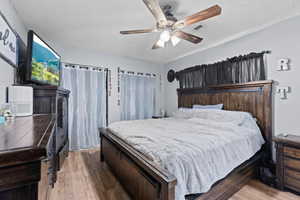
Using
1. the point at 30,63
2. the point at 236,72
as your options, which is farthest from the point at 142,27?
the point at 236,72

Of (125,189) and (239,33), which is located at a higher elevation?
(239,33)

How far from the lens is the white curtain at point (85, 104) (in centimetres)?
353

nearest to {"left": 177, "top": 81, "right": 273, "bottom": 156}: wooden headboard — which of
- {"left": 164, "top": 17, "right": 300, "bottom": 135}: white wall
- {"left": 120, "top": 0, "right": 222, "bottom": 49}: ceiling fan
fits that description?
{"left": 164, "top": 17, "right": 300, "bottom": 135}: white wall

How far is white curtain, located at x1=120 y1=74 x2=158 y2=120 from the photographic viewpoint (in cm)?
430

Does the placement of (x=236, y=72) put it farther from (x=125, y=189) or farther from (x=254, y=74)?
(x=125, y=189)

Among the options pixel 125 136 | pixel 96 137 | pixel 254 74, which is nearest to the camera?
pixel 125 136

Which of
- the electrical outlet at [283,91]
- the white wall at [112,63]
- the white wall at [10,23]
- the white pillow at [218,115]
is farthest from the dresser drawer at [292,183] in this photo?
the white wall at [10,23]

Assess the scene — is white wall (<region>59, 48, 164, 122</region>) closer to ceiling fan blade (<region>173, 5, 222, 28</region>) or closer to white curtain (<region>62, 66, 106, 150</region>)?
white curtain (<region>62, 66, 106, 150</region>)

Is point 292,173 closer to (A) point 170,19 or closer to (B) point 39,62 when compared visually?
(A) point 170,19

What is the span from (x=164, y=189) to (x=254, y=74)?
2.63m

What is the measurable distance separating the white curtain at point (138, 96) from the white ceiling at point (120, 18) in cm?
123

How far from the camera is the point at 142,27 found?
2600 millimetres

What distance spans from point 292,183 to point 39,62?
384 centimetres

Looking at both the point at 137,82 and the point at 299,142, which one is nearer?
the point at 299,142
